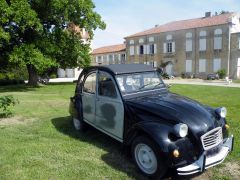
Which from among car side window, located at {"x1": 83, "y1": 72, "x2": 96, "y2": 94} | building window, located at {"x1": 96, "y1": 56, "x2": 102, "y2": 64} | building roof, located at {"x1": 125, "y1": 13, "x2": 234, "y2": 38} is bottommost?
car side window, located at {"x1": 83, "y1": 72, "x2": 96, "y2": 94}

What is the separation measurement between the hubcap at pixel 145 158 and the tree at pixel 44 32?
58.8 feet

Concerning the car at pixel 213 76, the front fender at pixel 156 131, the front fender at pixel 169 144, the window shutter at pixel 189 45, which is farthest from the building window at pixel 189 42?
the front fender at pixel 169 144

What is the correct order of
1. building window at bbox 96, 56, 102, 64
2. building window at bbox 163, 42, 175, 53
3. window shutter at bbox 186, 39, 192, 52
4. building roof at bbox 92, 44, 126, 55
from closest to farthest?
window shutter at bbox 186, 39, 192, 52, building window at bbox 163, 42, 175, 53, building roof at bbox 92, 44, 126, 55, building window at bbox 96, 56, 102, 64

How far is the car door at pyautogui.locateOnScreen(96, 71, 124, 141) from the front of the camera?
6297mm

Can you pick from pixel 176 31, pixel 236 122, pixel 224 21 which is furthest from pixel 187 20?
pixel 236 122

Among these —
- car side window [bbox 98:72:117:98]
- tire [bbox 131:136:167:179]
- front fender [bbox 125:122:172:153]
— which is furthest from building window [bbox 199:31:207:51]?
tire [bbox 131:136:167:179]

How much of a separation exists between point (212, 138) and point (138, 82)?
6.97 ft

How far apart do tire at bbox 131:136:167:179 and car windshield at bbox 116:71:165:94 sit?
51.4 inches

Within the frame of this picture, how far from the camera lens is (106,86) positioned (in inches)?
271

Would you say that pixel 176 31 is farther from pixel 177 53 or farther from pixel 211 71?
pixel 211 71

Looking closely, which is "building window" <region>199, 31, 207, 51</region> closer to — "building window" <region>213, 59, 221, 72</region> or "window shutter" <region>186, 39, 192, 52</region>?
"window shutter" <region>186, 39, 192, 52</region>

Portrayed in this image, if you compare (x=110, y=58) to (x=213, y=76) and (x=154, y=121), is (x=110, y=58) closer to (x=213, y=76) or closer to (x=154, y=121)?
(x=213, y=76)

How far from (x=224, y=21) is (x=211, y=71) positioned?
780 cm

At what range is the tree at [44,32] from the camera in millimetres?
21922
